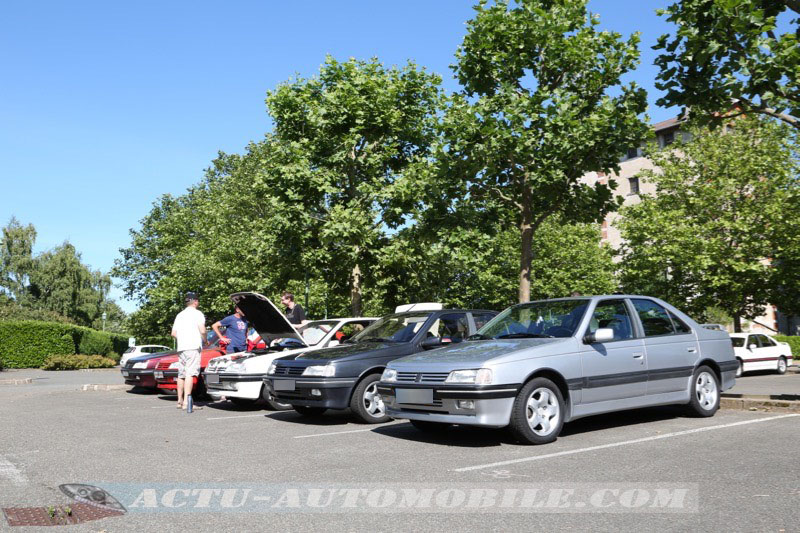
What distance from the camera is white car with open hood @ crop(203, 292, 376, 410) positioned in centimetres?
1148

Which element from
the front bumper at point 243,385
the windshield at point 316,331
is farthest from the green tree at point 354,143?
the front bumper at point 243,385

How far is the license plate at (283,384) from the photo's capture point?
32.0 feet

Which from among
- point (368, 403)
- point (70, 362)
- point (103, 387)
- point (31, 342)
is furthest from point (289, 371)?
point (31, 342)

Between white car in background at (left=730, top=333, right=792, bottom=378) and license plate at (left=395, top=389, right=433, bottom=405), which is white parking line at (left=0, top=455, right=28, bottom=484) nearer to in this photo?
license plate at (left=395, top=389, right=433, bottom=405)

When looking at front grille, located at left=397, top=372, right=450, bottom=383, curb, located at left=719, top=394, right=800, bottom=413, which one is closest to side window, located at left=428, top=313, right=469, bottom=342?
front grille, located at left=397, top=372, right=450, bottom=383

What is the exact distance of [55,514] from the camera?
4652 millimetres

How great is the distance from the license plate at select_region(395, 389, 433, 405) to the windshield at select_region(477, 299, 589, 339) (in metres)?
1.43

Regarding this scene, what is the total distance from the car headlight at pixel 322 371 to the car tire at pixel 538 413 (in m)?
2.93

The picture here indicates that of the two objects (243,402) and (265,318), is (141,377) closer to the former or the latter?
(243,402)

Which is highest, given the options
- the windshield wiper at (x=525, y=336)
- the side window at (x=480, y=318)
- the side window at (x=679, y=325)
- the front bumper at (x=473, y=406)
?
the side window at (x=480, y=318)

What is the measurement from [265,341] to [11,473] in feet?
21.5

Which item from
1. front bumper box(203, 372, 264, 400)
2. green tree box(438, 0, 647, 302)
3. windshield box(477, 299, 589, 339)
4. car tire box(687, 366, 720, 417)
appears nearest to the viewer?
windshield box(477, 299, 589, 339)

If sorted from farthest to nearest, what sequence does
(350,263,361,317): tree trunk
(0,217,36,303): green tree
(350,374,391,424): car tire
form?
(0,217,36,303): green tree
(350,263,361,317): tree trunk
(350,374,391,424): car tire

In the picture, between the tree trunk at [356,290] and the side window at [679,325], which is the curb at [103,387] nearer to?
the tree trunk at [356,290]
